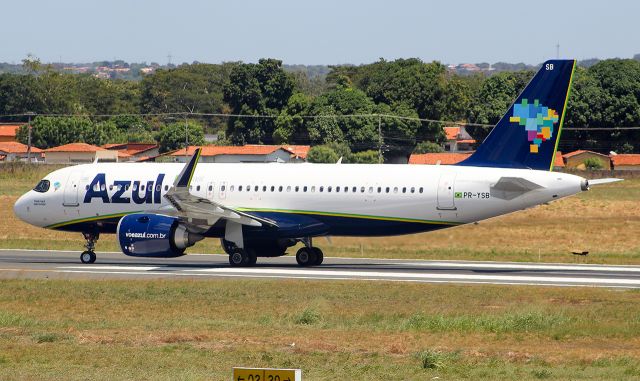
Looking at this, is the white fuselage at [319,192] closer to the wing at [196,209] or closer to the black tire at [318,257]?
the wing at [196,209]

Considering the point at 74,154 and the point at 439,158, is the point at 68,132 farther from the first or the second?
the point at 439,158

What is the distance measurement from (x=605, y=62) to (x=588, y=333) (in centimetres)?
9932

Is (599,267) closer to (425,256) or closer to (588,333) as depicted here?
(425,256)

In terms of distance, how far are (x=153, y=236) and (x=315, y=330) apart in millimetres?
16261

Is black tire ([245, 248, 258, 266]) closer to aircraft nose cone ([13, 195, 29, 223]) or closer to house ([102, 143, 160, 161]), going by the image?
aircraft nose cone ([13, 195, 29, 223])

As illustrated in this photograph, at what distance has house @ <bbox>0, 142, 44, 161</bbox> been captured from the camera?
5094 inches

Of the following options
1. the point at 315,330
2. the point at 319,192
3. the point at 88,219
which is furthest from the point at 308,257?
the point at 315,330

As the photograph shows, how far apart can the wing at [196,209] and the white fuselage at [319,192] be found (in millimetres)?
1176

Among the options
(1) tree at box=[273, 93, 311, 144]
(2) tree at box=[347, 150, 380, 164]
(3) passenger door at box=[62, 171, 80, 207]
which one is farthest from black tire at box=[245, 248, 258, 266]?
(1) tree at box=[273, 93, 311, 144]

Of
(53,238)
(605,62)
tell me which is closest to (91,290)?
(53,238)

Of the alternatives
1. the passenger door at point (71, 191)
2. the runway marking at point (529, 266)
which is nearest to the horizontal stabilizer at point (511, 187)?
the runway marking at point (529, 266)

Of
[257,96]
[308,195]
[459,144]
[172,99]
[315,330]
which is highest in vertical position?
[172,99]

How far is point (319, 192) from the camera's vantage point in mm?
44312

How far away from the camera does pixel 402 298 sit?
1359 inches
